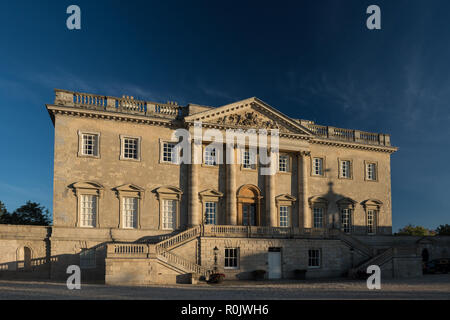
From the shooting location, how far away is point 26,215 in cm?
5375

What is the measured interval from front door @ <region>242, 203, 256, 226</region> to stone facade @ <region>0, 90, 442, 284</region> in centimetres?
9

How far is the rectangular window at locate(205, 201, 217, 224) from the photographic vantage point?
38.0 metres

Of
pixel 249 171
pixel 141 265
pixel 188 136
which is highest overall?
pixel 188 136

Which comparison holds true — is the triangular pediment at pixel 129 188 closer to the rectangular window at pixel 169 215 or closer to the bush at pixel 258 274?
Answer: the rectangular window at pixel 169 215

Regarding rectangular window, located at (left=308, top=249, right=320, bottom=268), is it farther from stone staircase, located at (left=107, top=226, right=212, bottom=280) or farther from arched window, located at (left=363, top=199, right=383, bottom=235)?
stone staircase, located at (left=107, top=226, right=212, bottom=280)

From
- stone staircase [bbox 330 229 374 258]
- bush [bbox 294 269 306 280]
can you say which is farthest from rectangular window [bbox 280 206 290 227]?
bush [bbox 294 269 306 280]

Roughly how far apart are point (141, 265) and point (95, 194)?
26.6 feet

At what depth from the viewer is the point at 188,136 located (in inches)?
1473

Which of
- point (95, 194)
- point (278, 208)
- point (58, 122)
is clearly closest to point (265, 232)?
point (278, 208)

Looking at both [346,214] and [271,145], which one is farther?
[346,214]

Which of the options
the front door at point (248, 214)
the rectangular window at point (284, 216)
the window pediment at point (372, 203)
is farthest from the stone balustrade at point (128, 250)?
the window pediment at point (372, 203)

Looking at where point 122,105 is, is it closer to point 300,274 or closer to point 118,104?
point 118,104

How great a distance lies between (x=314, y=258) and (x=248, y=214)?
6705 millimetres
